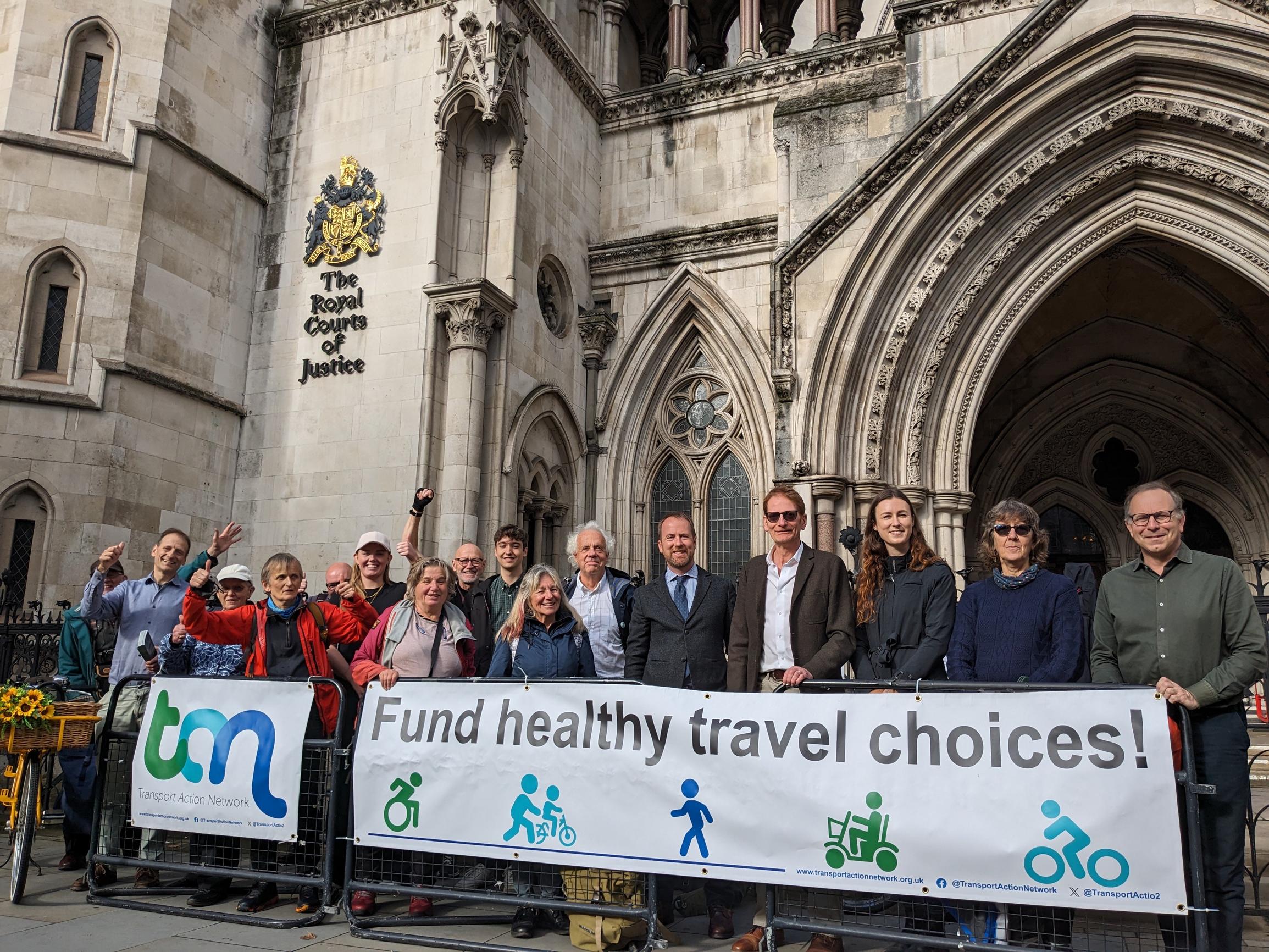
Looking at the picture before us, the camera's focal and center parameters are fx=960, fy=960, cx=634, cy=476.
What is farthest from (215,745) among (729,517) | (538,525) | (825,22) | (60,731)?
(825,22)

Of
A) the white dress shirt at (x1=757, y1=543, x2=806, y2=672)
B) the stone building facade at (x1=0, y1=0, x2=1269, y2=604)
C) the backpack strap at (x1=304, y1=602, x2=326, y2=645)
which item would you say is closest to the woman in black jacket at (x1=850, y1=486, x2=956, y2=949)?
the white dress shirt at (x1=757, y1=543, x2=806, y2=672)

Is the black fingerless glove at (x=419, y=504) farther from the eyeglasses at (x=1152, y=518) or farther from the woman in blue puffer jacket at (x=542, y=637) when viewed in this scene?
the eyeglasses at (x=1152, y=518)

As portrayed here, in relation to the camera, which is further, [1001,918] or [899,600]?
[899,600]

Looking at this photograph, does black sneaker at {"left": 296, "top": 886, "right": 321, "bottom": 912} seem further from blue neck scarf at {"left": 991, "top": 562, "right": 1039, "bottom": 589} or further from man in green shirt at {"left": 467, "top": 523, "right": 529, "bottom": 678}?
blue neck scarf at {"left": 991, "top": 562, "right": 1039, "bottom": 589}

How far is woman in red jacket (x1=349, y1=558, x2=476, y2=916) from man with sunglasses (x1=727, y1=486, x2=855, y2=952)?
156 cm

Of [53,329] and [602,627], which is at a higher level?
[53,329]

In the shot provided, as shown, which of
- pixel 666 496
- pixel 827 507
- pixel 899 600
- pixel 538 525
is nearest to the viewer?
pixel 899 600

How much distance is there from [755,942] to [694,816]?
0.65 metres

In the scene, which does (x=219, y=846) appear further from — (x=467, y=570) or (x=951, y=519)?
(x=951, y=519)

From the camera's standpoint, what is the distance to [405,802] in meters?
4.93

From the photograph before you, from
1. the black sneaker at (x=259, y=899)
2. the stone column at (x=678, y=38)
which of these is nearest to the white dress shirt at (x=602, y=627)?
the black sneaker at (x=259, y=899)

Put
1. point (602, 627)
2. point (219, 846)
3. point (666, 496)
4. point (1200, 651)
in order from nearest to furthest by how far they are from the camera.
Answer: point (1200, 651) → point (219, 846) → point (602, 627) → point (666, 496)

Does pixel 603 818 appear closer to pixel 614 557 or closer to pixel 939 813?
pixel 939 813

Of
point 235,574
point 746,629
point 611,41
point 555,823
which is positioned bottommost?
point 555,823
